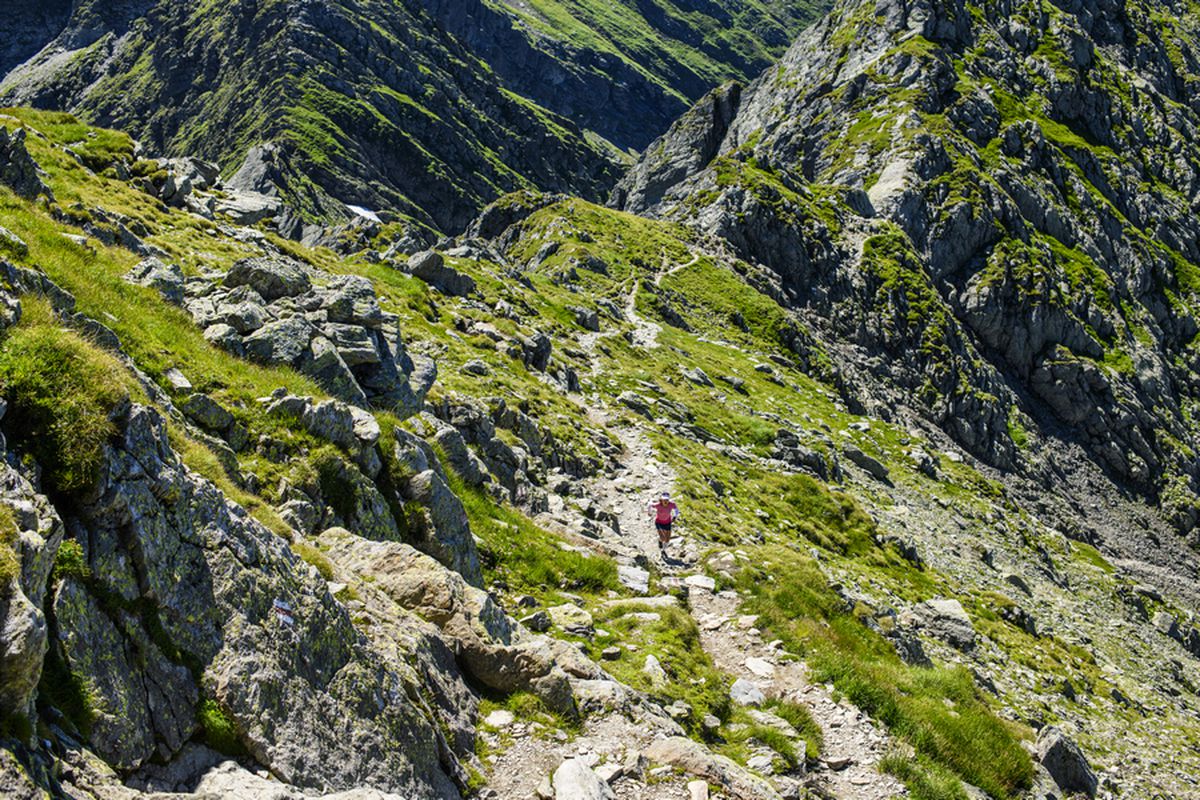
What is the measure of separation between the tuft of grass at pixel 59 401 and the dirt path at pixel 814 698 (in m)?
11.4

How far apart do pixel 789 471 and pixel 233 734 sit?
123 feet

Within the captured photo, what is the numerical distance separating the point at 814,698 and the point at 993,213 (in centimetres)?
13048

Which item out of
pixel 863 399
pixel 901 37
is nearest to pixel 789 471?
pixel 863 399

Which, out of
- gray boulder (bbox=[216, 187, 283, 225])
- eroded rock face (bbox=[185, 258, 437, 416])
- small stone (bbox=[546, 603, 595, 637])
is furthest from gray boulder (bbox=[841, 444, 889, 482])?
gray boulder (bbox=[216, 187, 283, 225])

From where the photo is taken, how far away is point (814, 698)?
1434 cm

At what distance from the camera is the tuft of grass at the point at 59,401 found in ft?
22.8

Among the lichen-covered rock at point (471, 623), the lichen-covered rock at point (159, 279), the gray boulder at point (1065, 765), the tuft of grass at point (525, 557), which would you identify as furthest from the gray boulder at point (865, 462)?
the lichen-covered rock at point (159, 279)

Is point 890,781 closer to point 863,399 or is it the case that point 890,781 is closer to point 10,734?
point 10,734

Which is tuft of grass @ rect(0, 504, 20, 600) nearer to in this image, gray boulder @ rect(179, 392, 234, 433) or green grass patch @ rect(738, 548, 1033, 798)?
gray boulder @ rect(179, 392, 234, 433)

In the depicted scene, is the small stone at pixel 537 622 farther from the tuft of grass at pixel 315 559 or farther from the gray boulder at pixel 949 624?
the gray boulder at pixel 949 624

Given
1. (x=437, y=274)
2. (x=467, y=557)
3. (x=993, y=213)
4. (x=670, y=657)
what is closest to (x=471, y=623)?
(x=467, y=557)

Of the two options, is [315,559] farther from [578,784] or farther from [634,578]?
[634,578]

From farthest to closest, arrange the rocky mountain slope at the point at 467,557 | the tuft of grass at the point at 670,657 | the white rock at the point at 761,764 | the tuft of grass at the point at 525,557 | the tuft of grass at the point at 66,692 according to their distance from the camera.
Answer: the tuft of grass at the point at 525,557
the tuft of grass at the point at 670,657
the white rock at the point at 761,764
the rocky mountain slope at the point at 467,557
the tuft of grass at the point at 66,692

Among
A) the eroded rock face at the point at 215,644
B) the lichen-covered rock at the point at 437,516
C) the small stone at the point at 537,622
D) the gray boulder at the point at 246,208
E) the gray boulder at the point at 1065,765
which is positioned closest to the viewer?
the eroded rock face at the point at 215,644
